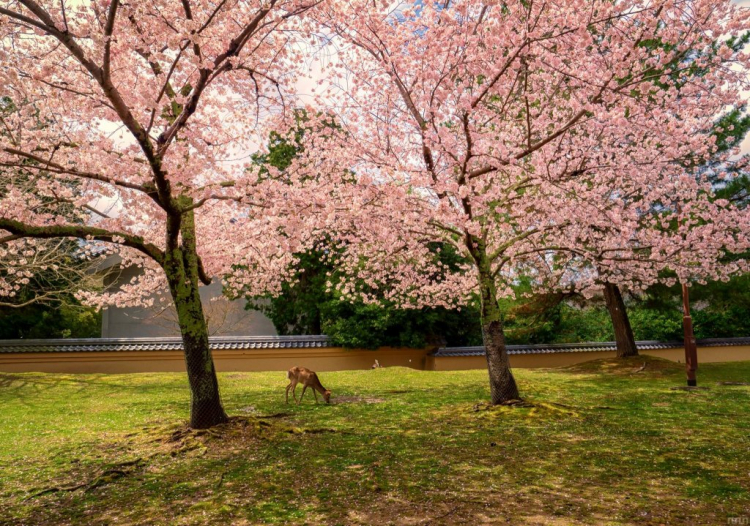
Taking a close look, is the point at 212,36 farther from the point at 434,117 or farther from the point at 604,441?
the point at 604,441

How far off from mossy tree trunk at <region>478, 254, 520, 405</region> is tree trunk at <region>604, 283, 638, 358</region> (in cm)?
961

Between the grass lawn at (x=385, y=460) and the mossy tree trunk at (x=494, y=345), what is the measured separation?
50 cm

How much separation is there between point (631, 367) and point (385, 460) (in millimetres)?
13109

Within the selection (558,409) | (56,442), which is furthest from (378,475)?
(56,442)

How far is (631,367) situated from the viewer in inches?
698

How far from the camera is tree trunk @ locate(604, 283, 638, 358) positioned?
1892 cm

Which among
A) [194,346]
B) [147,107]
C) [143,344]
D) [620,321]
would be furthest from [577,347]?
[147,107]

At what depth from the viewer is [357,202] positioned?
29.8 ft

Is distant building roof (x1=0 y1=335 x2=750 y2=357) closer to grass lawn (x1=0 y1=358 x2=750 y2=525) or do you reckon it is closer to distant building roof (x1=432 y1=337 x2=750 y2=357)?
distant building roof (x1=432 y1=337 x2=750 y2=357)

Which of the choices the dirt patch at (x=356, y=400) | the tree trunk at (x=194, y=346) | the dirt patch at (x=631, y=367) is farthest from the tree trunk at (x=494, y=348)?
the dirt patch at (x=631, y=367)

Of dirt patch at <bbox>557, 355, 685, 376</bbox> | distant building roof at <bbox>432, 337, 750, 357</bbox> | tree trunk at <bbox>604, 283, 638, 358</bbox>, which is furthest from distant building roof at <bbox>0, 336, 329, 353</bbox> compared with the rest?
tree trunk at <bbox>604, 283, 638, 358</bbox>

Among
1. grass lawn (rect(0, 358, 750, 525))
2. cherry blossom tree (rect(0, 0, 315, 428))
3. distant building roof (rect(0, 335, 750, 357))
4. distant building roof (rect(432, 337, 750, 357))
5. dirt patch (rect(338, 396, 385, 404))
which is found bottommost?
grass lawn (rect(0, 358, 750, 525))

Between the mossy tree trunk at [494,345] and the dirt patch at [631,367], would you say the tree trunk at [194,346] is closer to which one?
the mossy tree trunk at [494,345]

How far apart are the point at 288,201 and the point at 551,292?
13.3 m
